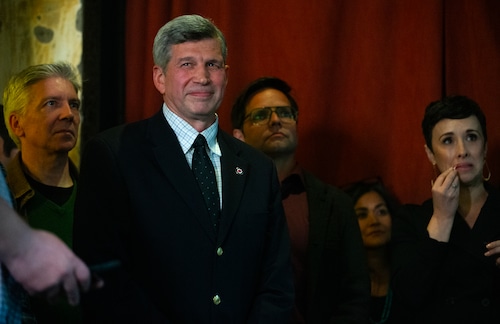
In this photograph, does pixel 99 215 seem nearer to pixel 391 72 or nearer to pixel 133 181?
pixel 133 181

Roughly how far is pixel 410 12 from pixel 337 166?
0.70 meters

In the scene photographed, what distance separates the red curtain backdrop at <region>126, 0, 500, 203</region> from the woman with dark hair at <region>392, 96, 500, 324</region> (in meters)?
0.42

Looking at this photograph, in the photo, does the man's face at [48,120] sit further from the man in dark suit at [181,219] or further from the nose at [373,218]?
the nose at [373,218]

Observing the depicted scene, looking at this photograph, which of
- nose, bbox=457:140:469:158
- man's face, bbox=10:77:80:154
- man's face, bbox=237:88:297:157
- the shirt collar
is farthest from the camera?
man's face, bbox=237:88:297:157

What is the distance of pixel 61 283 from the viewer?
1143mm

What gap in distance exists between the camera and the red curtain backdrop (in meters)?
3.38

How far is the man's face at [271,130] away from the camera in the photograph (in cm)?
300

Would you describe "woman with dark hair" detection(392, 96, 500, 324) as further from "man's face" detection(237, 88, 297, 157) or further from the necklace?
"man's face" detection(237, 88, 297, 157)

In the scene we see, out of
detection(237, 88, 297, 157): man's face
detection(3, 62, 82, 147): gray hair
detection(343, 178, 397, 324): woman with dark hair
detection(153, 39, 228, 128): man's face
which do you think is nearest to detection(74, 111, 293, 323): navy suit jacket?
detection(153, 39, 228, 128): man's face

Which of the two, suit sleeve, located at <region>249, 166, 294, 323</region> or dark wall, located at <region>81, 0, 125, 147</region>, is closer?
suit sleeve, located at <region>249, 166, 294, 323</region>

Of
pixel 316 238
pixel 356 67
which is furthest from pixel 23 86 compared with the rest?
pixel 356 67

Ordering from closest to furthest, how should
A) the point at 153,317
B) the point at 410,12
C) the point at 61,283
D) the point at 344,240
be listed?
the point at 61,283, the point at 153,317, the point at 344,240, the point at 410,12

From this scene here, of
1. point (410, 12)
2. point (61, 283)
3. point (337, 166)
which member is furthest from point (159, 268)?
point (410, 12)

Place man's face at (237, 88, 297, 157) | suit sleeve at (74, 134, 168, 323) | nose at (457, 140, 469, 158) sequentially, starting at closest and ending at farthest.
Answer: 1. suit sleeve at (74, 134, 168, 323)
2. nose at (457, 140, 469, 158)
3. man's face at (237, 88, 297, 157)
